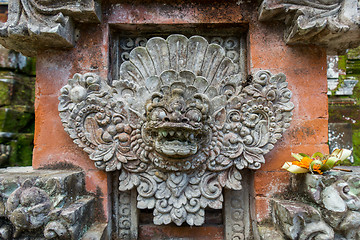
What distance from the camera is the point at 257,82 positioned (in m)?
2.24

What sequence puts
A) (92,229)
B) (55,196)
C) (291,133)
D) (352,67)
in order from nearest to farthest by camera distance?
(55,196), (92,229), (291,133), (352,67)

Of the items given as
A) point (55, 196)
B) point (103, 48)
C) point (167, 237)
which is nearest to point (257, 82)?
point (103, 48)

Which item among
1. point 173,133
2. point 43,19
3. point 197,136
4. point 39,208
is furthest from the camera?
point 43,19

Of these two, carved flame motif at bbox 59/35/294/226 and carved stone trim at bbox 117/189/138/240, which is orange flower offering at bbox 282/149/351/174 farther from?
carved stone trim at bbox 117/189/138/240

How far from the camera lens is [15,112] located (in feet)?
13.6

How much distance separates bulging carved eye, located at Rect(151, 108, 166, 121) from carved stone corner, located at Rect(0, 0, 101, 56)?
1.12 meters

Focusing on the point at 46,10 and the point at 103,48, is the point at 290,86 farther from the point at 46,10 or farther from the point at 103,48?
the point at 46,10

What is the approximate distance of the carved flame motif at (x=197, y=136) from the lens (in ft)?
7.10

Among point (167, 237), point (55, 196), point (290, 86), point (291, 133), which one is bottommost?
point (167, 237)

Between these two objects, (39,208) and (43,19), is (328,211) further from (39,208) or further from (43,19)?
(43,19)

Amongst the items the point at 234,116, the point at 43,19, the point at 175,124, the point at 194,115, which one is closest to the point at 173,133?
the point at 175,124

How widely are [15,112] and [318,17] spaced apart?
4.56 m

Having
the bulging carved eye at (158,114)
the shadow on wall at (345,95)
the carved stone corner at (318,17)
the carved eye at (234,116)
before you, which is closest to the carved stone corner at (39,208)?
the bulging carved eye at (158,114)

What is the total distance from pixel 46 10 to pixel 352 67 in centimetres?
509
